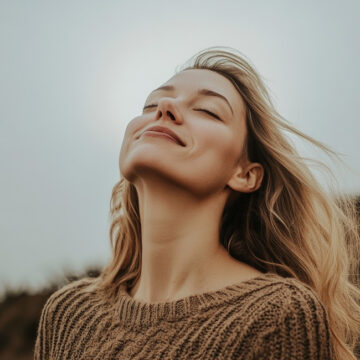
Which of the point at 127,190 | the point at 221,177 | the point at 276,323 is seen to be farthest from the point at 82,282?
the point at 276,323

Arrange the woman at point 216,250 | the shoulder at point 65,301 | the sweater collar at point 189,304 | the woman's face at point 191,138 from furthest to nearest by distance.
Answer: the shoulder at point 65,301 < the woman's face at point 191,138 < the sweater collar at point 189,304 < the woman at point 216,250

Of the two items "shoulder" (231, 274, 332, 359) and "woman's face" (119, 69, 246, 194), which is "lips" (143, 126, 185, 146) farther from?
"shoulder" (231, 274, 332, 359)

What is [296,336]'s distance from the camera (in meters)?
1.61

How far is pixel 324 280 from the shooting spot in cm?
216

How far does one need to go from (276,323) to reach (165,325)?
0.49 meters

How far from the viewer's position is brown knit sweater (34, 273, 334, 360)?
1622 mm

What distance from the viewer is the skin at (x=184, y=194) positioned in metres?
2.01

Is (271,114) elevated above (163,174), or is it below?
above

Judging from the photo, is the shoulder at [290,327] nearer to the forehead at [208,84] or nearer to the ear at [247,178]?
the ear at [247,178]

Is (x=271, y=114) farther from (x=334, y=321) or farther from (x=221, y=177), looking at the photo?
(x=334, y=321)

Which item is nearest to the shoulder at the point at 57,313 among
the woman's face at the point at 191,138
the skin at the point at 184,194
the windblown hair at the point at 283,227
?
the windblown hair at the point at 283,227

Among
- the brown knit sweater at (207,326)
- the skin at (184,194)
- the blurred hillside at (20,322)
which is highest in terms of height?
the skin at (184,194)

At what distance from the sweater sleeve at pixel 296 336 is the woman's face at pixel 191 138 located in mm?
693

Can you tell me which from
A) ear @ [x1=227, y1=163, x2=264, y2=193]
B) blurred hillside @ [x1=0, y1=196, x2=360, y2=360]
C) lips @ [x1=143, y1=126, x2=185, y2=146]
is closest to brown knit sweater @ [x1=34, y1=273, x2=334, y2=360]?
ear @ [x1=227, y1=163, x2=264, y2=193]
